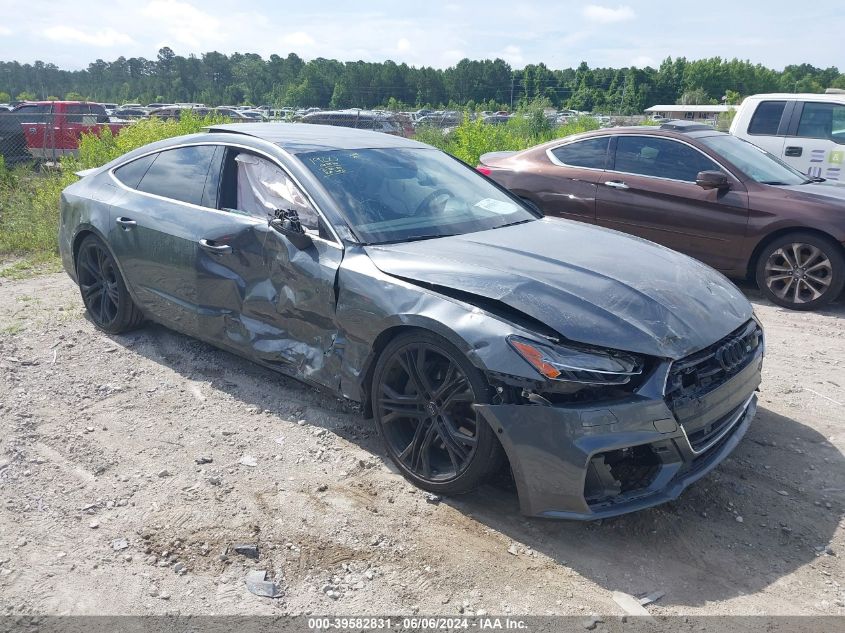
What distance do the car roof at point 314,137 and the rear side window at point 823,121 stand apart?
6.90 metres

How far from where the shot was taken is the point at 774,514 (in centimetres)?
333

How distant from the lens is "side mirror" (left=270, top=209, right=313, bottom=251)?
3891 millimetres

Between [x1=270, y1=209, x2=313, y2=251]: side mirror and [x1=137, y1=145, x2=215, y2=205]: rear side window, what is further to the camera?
[x1=137, y1=145, x2=215, y2=205]: rear side window

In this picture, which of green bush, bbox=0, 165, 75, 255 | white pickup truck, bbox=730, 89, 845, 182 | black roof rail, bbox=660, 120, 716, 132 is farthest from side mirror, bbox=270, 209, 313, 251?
white pickup truck, bbox=730, 89, 845, 182

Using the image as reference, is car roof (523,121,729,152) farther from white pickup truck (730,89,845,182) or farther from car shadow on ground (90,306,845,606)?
car shadow on ground (90,306,845,606)

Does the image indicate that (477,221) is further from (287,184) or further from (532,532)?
(532,532)

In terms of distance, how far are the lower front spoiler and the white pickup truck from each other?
798 centimetres

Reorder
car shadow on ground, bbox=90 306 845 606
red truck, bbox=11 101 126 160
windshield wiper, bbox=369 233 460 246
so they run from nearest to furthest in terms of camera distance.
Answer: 1. car shadow on ground, bbox=90 306 845 606
2. windshield wiper, bbox=369 233 460 246
3. red truck, bbox=11 101 126 160

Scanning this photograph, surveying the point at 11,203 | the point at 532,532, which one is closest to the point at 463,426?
the point at 532,532

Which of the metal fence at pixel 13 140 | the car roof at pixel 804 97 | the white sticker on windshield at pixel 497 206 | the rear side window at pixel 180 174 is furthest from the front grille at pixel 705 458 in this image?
the metal fence at pixel 13 140

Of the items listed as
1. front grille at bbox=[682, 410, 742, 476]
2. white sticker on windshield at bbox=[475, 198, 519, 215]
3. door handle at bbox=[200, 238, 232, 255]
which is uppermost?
white sticker on windshield at bbox=[475, 198, 519, 215]

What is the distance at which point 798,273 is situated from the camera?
22.0 feet

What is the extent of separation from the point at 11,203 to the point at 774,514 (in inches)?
419

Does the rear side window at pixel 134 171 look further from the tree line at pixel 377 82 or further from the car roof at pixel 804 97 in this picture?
the tree line at pixel 377 82
